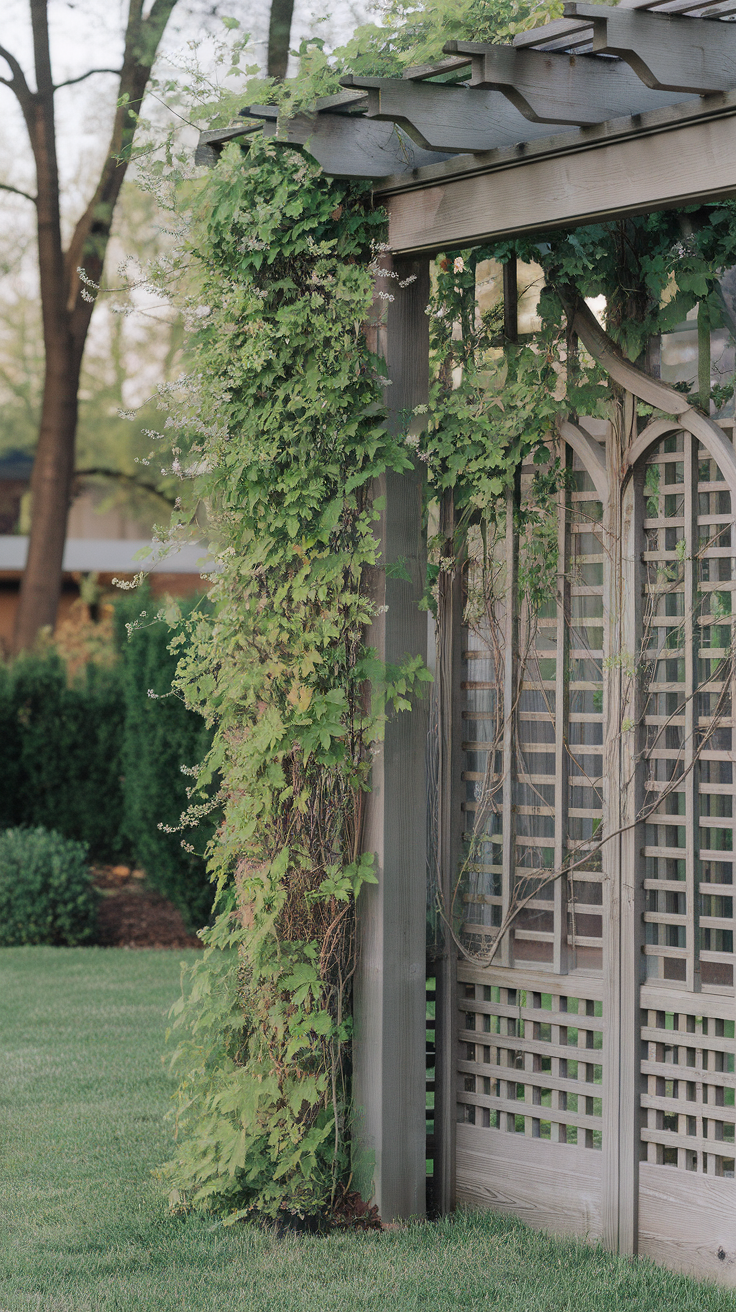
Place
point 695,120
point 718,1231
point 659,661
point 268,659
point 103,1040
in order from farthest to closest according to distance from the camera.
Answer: point 103,1040
point 268,659
point 659,661
point 718,1231
point 695,120

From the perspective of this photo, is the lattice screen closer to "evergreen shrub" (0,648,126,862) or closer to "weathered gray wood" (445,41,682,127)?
"weathered gray wood" (445,41,682,127)

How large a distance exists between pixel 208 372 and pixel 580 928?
199 centimetres

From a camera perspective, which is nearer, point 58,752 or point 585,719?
point 585,719

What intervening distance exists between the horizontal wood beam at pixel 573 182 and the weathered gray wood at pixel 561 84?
0.07 metres

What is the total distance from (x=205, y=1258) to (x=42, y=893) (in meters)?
5.53

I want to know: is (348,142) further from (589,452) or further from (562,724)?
(562,724)

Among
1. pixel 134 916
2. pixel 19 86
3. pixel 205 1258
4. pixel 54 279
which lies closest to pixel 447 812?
pixel 205 1258

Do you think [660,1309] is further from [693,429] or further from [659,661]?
[693,429]

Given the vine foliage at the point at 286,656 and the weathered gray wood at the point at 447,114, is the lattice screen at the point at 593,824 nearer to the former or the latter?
the vine foliage at the point at 286,656

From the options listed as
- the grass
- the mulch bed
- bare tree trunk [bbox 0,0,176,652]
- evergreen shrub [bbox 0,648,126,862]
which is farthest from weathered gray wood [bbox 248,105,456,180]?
bare tree trunk [bbox 0,0,176,652]

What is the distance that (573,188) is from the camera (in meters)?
3.35

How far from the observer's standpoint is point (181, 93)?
3922 millimetres

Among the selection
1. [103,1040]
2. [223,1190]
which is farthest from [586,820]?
[103,1040]

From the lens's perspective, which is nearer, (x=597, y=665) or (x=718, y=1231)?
(x=718, y=1231)
